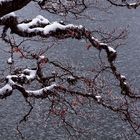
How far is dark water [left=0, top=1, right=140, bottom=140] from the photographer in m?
33.2

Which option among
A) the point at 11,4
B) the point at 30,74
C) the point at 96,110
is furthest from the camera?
the point at 96,110

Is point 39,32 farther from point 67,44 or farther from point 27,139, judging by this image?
point 67,44

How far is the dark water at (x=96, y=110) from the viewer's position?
109 ft

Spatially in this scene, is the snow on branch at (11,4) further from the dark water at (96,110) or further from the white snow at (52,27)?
the dark water at (96,110)

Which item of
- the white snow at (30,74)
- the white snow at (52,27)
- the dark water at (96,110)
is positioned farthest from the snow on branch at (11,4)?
the dark water at (96,110)

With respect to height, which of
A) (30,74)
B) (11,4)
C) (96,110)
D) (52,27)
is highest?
(11,4)

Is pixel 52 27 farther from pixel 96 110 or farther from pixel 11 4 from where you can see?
pixel 96 110

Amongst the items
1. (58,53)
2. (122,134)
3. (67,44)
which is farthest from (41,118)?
(67,44)

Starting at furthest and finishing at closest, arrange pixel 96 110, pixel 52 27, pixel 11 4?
1. pixel 96 110
2. pixel 52 27
3. pixel 11 4

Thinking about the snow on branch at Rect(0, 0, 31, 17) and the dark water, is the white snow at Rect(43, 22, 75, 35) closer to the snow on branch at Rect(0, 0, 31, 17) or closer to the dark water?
the snow on branch at Rect(0, 0, 31, 17)

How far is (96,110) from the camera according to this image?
36844 millimetres

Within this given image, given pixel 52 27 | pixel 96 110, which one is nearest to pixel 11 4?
pixel 52 27

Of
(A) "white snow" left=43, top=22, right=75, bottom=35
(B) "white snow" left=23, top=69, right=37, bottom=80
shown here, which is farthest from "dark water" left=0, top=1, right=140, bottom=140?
(A) "white snow" left=43, top=22, right=75, bottom=35

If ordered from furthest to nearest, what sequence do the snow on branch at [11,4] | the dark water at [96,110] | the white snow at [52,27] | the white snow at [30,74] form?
the dark water at [96,110]
the white snow at [30,74]
the white snow at [52,27]
the snow on branch at [11,4]
